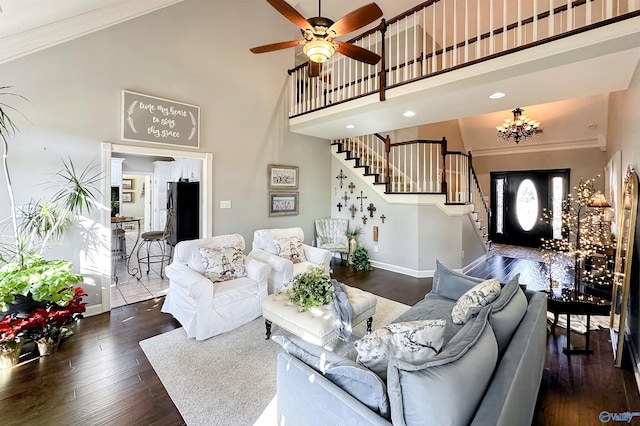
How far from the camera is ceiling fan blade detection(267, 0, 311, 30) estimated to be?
228 centimetres

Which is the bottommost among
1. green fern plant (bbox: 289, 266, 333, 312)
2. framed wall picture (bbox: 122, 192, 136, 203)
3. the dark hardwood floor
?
the dark hardwood floor

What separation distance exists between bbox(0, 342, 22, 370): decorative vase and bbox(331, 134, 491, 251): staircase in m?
5.40

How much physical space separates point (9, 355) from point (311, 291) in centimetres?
269

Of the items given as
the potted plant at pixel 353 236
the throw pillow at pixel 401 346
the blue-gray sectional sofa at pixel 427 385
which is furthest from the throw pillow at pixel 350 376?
the potted plant at pixel 353 236

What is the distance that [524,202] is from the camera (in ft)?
26.8

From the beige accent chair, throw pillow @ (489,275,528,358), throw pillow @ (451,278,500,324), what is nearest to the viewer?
throw pillow @ (489,275,528,358)

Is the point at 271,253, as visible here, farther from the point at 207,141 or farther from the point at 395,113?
the point at 395,113

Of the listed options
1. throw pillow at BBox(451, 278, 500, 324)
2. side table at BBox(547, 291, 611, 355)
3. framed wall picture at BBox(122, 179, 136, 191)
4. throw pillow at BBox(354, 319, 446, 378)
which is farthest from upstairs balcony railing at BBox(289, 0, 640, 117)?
framed wall picture at BBox(122, 179, 136, 191)

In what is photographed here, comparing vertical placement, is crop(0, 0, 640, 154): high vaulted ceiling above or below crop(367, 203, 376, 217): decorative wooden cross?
above

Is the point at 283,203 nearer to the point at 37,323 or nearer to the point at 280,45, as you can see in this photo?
the point at 280,45

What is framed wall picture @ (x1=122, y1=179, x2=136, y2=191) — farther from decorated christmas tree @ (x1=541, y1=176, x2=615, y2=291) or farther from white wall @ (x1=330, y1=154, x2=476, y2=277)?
decorated christmas tree @ (x1=541, y1=176, x2=615, y2=291)

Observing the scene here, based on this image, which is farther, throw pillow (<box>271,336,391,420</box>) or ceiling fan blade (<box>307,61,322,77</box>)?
ceiling fan blade (<box>307,61,322,77</box>)

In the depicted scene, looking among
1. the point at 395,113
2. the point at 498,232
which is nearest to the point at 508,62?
the point at 395,113

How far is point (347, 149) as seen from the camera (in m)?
6.54
